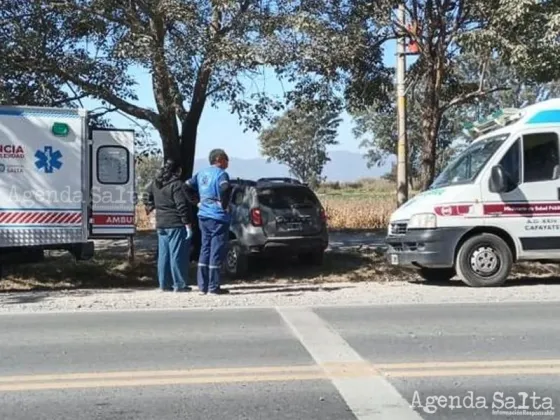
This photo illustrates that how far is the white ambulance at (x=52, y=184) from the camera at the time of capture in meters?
12.4

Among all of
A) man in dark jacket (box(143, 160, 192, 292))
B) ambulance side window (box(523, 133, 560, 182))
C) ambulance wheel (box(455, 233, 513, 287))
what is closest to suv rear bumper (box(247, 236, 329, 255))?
man in dark jacket (box(143, 160, 192, 292))

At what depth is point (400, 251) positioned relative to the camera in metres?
12.2

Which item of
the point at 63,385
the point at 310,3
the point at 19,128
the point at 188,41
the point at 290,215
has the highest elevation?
the point at 310,3

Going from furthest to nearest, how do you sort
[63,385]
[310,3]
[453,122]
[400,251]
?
[453,122]
[310,3]
[400,251]
[63,385]

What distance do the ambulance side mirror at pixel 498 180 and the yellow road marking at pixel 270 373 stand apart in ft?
16.6

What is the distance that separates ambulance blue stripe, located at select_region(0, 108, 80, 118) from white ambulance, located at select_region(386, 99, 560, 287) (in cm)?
583

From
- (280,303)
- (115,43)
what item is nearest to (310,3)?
(115,43)

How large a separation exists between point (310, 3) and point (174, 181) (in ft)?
15.2

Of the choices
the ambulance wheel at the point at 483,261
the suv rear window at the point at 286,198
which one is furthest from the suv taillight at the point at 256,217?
the ambulance wheel at the point at 483,261

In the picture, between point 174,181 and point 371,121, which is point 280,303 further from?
point 371,121

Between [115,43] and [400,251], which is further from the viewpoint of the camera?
[115,43]

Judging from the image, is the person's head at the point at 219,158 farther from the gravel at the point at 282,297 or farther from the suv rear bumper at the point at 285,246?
the suv rear bumper at the point at 285,246

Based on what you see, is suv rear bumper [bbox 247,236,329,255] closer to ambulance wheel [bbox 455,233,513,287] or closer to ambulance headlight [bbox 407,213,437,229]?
ambulance headlight [bbox 407,213,437,229]

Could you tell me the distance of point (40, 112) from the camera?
41.2 feet
